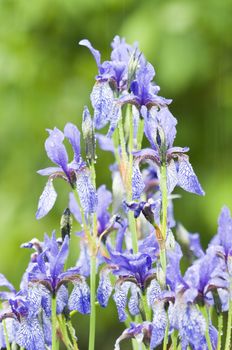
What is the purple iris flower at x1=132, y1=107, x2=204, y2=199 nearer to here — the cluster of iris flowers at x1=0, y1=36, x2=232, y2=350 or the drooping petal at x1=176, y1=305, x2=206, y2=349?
the cluster of iris flowers at x1=0, y1=36, x2=232, y2=350

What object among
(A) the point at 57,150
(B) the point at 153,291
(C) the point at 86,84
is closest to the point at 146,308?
(B) the point at 153,291

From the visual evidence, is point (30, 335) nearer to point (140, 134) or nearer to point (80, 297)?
point (80, 297)

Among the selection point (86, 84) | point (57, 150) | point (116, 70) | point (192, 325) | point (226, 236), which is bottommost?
point (192, 325)

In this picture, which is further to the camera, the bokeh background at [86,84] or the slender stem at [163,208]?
the bokeh background at [86,84]

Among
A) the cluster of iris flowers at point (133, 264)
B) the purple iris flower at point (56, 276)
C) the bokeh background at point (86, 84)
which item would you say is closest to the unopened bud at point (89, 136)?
the cluster of iris flowers at point (133, 264)

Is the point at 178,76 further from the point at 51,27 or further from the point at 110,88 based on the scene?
the point at 110,88

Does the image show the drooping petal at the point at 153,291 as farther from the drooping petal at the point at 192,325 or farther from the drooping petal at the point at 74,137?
the drooping petal at the point at 74,137

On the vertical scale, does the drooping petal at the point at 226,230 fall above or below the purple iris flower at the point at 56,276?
above
